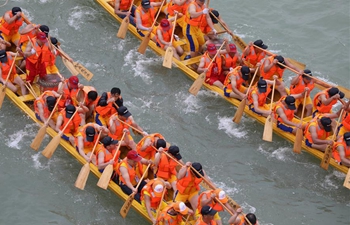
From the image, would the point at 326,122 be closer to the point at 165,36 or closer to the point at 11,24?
the point at 165,36

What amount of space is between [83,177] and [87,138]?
2.81 ft

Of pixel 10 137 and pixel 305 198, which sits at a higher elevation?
pixel 305 198

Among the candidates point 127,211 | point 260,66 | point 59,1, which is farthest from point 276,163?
point 59,1

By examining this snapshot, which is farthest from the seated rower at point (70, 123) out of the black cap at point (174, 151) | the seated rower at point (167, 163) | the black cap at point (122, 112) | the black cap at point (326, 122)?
the black cap at point (326, 122)

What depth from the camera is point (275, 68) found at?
16.8 metres

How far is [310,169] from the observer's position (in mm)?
15820

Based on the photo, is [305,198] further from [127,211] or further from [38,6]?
[38,6]

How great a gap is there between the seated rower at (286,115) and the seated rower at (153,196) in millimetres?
3703

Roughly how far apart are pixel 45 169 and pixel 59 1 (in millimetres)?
6925

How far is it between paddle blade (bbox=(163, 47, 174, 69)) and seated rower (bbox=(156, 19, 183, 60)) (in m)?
0.40

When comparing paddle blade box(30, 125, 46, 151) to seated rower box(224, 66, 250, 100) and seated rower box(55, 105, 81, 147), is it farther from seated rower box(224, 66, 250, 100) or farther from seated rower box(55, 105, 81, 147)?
seated rower box(224, 66, 250, 100)

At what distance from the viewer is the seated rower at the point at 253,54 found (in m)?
17.2

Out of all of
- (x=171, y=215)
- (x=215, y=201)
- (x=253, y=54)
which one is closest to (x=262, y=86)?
(x=253, y=54)

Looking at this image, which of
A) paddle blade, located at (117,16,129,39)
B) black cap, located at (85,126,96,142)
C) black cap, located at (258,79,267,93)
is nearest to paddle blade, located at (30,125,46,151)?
black cap, located at (85,126,96,142)
